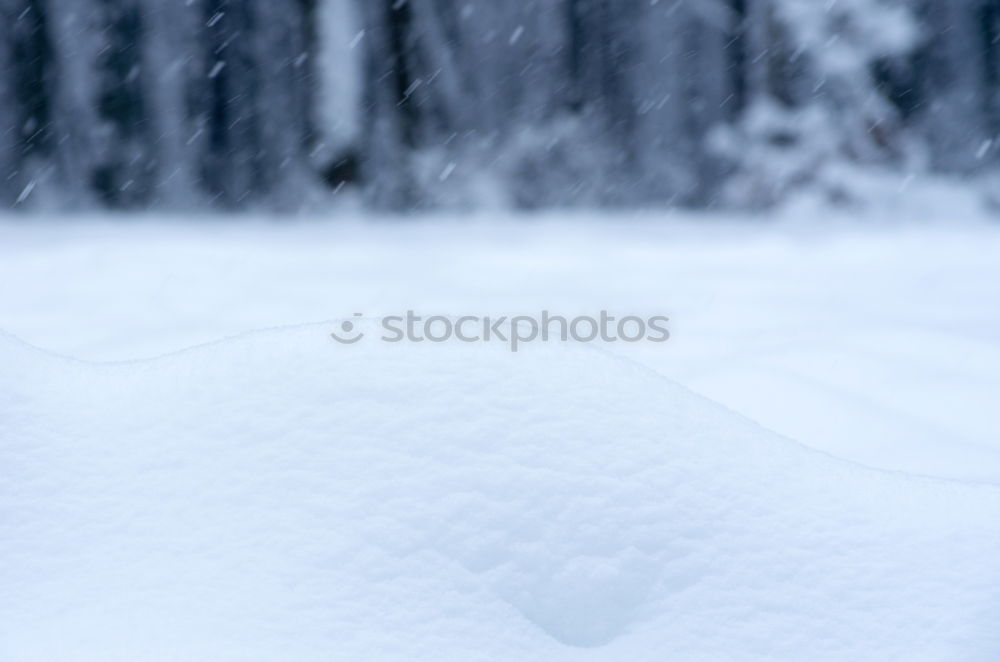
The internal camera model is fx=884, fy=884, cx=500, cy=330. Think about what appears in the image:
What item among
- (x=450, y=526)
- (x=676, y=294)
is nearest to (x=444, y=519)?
(x=450, y=526)

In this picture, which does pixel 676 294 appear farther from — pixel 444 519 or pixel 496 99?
pixel 444 519

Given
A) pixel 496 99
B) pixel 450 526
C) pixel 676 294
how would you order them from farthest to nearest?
pixel 496 99 → pixel 676 294 → pixel 450 526

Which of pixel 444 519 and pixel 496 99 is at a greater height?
pixel 496 99

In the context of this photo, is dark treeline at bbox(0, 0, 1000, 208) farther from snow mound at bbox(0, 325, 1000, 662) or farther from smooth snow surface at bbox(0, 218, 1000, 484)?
snow mound at bbox(0, 325, 1000, 662)

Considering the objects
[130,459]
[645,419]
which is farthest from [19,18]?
[645,419]

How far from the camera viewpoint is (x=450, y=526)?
99 cm

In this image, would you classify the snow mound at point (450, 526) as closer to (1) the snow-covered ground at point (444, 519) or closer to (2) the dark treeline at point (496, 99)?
(1) the snow-covered ground at point (444, 519)

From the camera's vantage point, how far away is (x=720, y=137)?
4004 millimetres

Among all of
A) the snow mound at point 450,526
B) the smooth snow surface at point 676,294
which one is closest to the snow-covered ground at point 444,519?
the snow mound at point 450,526

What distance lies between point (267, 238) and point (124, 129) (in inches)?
34.6

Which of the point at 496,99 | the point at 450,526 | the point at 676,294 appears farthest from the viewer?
the point at 496,99

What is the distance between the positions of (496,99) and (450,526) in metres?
3.18

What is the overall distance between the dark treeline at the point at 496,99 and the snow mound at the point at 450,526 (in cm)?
286

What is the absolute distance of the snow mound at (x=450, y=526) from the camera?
36.2 inches
